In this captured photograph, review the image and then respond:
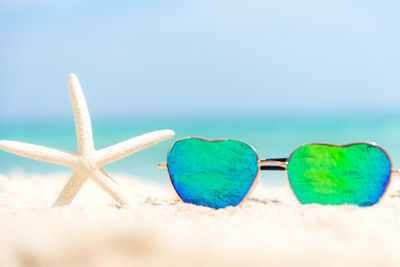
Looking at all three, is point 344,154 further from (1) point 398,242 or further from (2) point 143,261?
(2) point 143,261

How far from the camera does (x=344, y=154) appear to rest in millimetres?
1989

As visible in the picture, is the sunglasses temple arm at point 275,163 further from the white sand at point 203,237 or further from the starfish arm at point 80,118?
the starfish arm at point 80,118

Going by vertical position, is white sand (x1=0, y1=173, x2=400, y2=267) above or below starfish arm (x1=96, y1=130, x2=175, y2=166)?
below

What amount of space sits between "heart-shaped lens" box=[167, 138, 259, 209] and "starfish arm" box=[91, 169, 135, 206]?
0.26 m

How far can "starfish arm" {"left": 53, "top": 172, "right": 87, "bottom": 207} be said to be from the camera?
2160mm

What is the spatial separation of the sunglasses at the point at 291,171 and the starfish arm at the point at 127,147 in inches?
3.8

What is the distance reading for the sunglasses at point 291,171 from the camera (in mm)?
1970

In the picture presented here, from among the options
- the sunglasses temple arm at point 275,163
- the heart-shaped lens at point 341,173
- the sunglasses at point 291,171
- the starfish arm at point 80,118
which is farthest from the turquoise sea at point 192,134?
the heart-shaped lens at point 341,173

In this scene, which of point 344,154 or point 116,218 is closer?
point 116,218

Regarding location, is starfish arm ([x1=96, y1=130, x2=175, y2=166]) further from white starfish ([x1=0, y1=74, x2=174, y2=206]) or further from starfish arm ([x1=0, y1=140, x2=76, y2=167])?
starfish arm ([x1=0, y1=140, x2=76, y2=167])

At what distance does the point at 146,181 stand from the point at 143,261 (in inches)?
174

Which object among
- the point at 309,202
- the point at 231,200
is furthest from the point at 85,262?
the point at 309,202

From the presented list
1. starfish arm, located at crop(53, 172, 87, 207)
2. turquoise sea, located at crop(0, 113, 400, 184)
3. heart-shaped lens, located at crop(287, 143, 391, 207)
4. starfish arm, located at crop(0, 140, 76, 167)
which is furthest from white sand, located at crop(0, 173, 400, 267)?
turquoise sea, located at crop(0, 113, 400, 184)

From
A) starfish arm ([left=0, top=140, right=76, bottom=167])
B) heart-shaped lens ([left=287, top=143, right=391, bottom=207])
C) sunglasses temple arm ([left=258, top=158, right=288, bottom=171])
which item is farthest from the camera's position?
starfish arm ([left=0, top=140, right=76, bottom=167])
